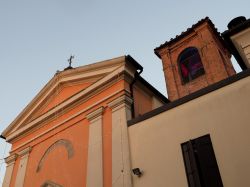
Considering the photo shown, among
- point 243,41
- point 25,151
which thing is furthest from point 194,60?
point 25,151

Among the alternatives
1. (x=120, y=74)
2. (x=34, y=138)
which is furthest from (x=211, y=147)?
(x=34, y=138)

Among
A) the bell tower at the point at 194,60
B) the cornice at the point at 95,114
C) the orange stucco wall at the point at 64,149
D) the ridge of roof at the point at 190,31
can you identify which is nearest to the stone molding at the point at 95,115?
the cornice at the point at 95,114

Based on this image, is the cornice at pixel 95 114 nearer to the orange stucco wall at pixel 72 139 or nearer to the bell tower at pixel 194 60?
the orange stucco wall at pixel 72 139

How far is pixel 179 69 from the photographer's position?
1692 cm

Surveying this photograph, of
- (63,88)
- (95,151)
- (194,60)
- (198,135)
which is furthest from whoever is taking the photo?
(194,60)

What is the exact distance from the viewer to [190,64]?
56.0ft

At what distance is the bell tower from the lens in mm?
15125

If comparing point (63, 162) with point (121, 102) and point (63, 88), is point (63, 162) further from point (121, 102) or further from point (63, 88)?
point (63, 88)

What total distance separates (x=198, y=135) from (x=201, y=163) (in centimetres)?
61

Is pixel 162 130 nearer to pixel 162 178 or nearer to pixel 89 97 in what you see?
pixel 162 178

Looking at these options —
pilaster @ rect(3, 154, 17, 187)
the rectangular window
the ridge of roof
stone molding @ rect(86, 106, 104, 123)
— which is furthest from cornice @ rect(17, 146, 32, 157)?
the ridge of roof

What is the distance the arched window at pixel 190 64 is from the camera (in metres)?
15.9

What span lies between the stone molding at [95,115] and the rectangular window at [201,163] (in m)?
3.34

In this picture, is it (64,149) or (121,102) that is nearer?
(121,102)
